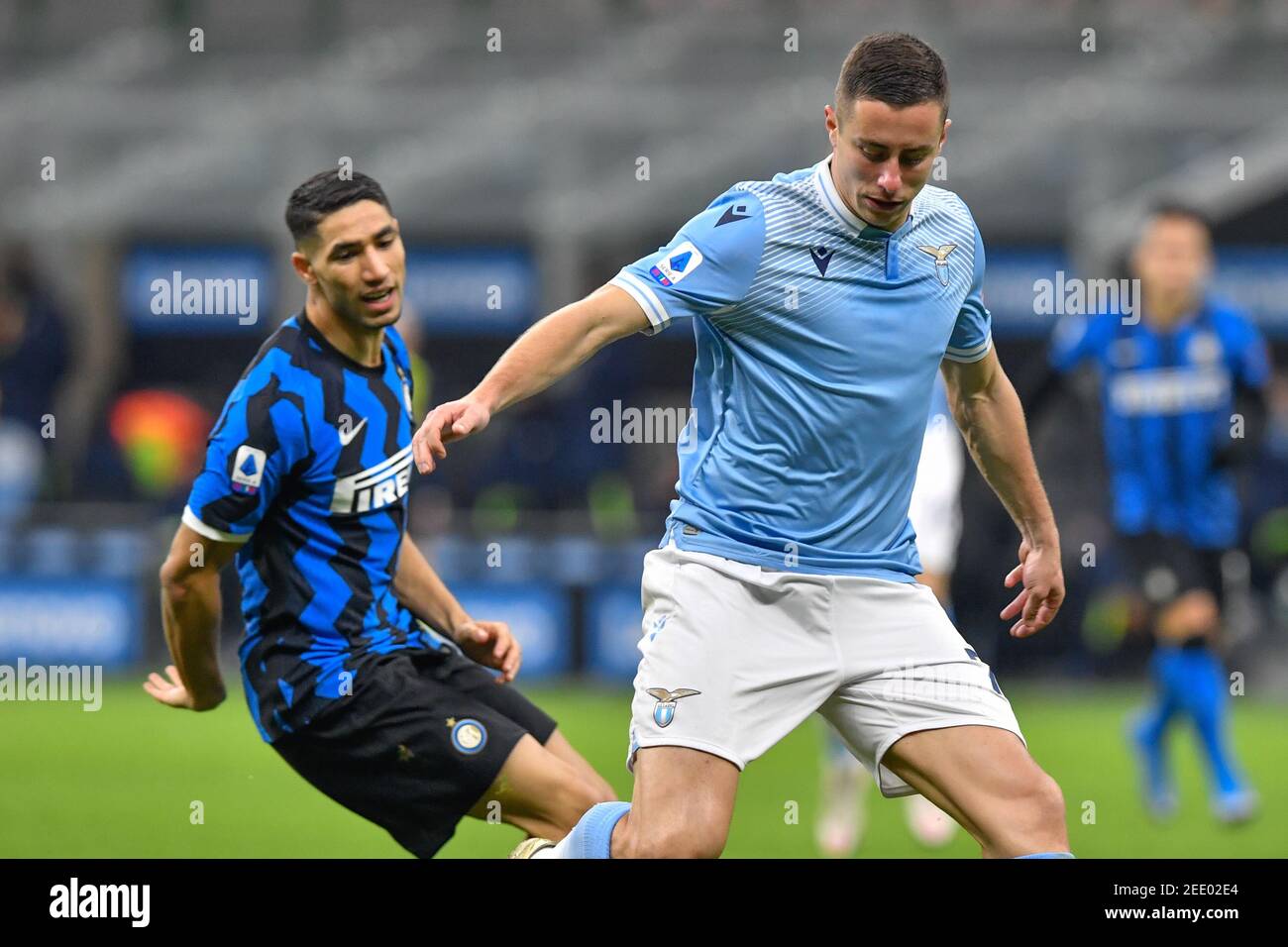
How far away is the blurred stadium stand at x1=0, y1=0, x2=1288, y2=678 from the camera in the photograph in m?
13.2

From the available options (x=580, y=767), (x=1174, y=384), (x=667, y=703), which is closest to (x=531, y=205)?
(x=1174, y=384)

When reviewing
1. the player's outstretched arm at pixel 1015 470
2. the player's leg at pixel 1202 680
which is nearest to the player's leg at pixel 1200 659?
the player's leg at pixel 1202 680

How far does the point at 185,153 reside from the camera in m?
15.9

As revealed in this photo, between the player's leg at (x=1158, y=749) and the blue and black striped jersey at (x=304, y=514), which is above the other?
the blue and black striped jersey at (x=304, y=514)

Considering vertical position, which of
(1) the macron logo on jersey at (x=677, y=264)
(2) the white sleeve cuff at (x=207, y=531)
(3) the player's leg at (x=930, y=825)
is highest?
(1) the macron logo on jersey at (x=677, y=264)

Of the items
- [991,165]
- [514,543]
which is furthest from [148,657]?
[991,165]

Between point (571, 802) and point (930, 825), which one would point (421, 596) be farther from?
point (930, 825)

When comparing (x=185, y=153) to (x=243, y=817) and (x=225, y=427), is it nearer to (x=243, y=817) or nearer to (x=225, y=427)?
(x=243, y=817)

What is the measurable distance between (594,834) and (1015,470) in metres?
1.35

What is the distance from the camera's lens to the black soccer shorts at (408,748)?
5039 millimetres

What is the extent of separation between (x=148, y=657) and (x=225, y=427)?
852cm

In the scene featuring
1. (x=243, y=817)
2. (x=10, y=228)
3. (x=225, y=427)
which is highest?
(x=10, y=228)

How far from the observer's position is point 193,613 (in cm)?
501

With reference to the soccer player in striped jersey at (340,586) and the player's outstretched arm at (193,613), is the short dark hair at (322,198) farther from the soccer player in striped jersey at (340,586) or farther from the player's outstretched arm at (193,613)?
the player's outstretched arm at (193,613)
